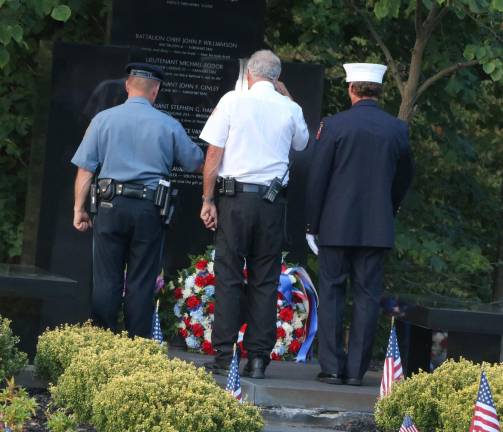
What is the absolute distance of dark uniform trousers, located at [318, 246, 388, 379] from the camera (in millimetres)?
8758

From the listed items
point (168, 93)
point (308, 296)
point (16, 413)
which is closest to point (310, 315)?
point (308, 296)

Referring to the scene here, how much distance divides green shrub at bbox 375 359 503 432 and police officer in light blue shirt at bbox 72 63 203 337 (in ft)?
7.37

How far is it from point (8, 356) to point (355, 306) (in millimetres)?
2373

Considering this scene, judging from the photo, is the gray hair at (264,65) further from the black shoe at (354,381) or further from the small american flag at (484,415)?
the small american flag at (484,415)

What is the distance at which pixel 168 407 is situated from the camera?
18.9 ft

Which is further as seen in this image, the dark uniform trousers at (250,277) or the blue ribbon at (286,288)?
the blue ribbon at (286,288)

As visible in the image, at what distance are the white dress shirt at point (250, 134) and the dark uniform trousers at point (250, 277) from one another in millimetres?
161

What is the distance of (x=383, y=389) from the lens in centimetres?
797

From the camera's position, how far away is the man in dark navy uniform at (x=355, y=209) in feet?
28.5

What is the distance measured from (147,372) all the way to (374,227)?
2868 mm

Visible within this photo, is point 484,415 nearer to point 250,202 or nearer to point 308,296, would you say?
point 250,202

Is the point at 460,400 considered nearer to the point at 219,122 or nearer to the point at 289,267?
the point at 219,122

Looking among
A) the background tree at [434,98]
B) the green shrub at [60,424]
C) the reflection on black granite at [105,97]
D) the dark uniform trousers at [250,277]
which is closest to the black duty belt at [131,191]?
the dark uniform trousers at [250,277]

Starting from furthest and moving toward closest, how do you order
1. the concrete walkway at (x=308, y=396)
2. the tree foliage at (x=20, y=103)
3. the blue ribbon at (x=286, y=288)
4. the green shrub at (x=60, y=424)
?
the tree foliage at (x=20, y=103), the blue ribbon at (x=286, y=288), the concrete walkway at (x=308, y=396), the green shrub at (x=60, y=424)
